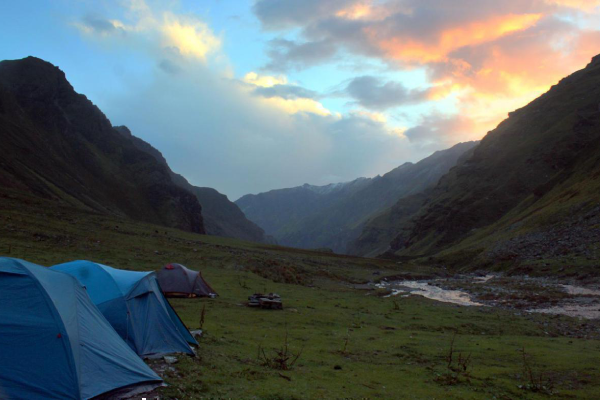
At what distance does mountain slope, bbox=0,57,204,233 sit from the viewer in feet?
303

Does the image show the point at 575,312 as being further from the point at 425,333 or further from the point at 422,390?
the point at 422,390

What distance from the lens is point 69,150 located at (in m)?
120

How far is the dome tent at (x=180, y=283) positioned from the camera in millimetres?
29312

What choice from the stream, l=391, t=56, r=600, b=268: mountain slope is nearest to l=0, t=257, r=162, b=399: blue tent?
the stream

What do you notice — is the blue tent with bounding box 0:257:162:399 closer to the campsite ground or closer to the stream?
the campsite ground

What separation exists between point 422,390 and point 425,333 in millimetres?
11234

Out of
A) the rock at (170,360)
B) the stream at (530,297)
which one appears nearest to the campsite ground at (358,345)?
the rock at (170,360)

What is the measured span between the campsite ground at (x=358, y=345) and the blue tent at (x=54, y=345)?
1.57 meters

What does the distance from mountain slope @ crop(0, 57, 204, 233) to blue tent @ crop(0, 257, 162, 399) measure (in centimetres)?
7773

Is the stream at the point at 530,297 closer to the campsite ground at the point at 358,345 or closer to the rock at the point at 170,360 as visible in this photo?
the campsite ground at the point at 358,345

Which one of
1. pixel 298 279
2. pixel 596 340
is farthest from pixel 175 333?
pixel 298 279

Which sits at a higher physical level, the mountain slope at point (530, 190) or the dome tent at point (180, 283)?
the mountain slope at point (530, 190)

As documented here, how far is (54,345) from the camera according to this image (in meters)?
9.83

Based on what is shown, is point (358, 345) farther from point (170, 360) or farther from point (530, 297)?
point (530, 297)
